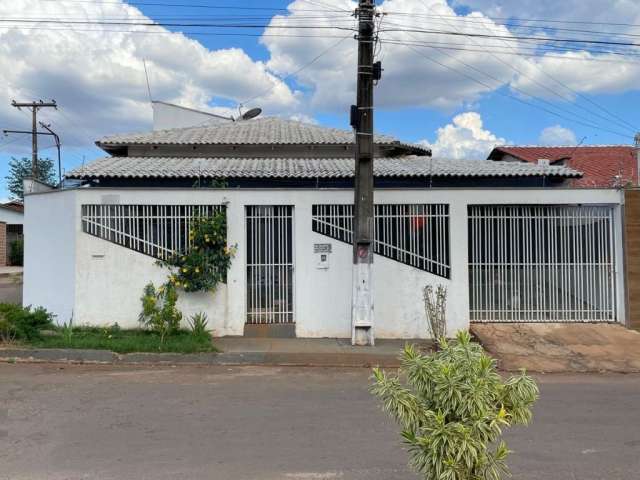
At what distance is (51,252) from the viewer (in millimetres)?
10266

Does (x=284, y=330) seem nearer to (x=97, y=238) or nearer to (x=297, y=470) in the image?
(x=97, y=238)

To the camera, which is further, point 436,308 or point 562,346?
point 436,308

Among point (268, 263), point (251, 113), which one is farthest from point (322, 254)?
point (251, 113)

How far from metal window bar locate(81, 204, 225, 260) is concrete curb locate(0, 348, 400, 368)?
7.57 feet

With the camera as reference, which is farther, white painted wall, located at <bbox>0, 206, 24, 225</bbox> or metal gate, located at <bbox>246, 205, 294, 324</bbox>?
white painted wall, located at <bbox>0, 206, 24, 225</bbox>

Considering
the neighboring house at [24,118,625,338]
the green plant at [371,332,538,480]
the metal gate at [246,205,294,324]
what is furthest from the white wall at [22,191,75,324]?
the green plant at [371,332,538,480]

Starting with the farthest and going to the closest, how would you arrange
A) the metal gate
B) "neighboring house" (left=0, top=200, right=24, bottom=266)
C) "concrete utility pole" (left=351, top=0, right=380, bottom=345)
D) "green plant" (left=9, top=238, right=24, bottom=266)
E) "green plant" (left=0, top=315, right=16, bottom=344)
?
"green plant" (left=9, top=238, right=24, bottom=266) < "neighboring house" (left=0, top=200, right=24, bottom=266) < the metal gate < "concrete utility pole" (left=351, top=0, right=380, bottom=345) < "green plant" (left=0, top=315, right=16, bottom=344)

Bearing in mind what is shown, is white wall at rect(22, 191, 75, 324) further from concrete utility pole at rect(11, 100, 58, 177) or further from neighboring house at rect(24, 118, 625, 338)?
concrete utility pole at rect(11, 100, 58, 177)

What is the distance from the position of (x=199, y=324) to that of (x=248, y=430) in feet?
16.4

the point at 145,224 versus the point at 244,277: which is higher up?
the point at 145,224

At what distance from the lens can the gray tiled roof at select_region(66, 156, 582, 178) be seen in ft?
40.8

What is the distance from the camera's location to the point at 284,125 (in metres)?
18.7

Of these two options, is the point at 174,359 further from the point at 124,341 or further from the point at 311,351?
the point at 311,351

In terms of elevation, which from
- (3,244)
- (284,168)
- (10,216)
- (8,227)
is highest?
(10,216)
